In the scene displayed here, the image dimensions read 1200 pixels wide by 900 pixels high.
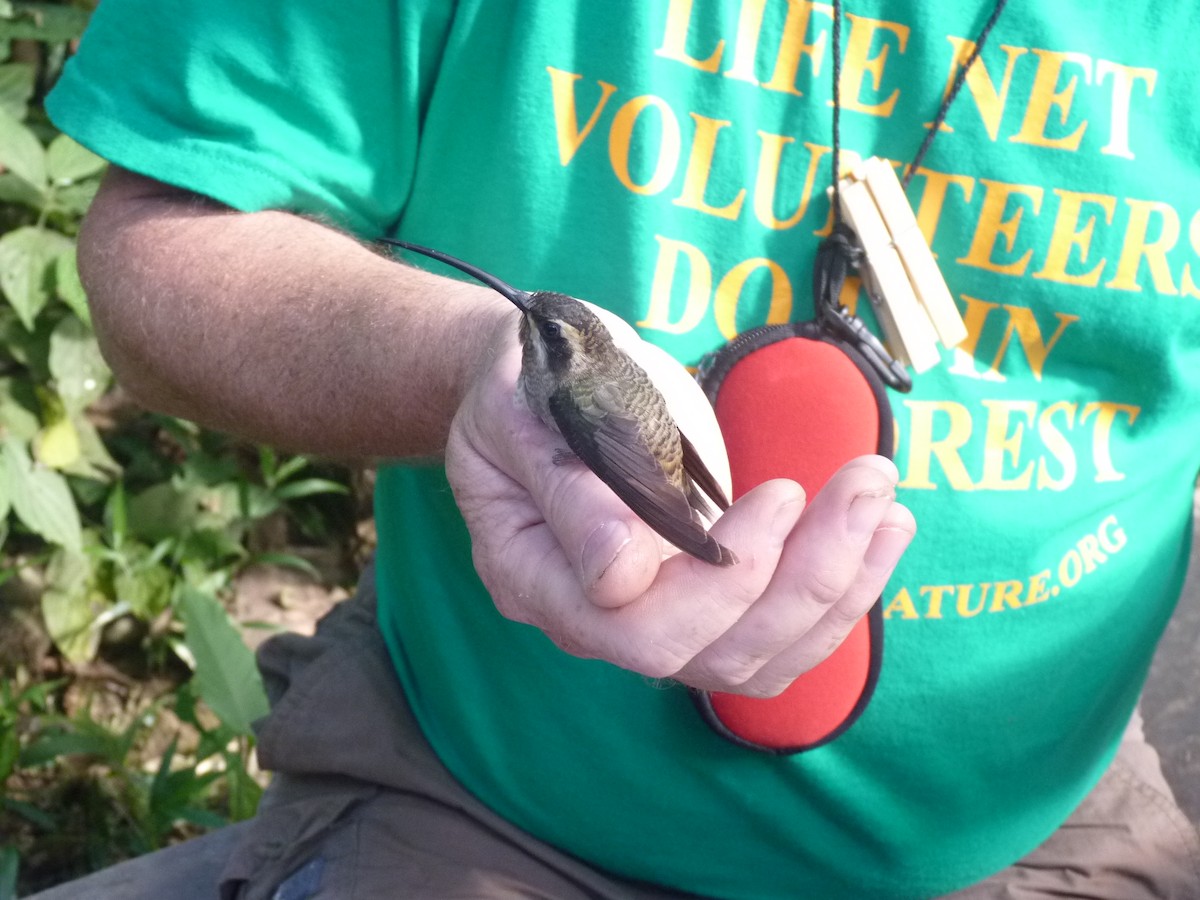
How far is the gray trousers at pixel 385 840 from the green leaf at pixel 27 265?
155 cm

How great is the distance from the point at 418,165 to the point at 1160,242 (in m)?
1.36

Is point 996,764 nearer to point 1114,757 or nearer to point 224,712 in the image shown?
point 1114,757

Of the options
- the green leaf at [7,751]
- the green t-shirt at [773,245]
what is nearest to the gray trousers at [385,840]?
the green t-shirt at [773,245]

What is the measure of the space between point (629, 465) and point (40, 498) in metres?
2.71

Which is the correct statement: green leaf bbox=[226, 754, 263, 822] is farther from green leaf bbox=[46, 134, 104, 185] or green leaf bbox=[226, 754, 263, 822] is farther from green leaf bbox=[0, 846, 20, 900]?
green leaf bbox=[46, 134, 104, 185]

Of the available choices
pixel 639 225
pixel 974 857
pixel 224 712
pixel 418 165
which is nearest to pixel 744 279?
pixel 639 225

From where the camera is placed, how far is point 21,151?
10.7 feet

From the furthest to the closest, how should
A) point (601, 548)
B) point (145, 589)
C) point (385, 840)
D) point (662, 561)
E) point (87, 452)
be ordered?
point (145, 589) → point (87, 452) → point (385, 840) → point (662, 561) → point (601, 548)

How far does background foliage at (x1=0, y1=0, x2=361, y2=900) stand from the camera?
11.0 ft

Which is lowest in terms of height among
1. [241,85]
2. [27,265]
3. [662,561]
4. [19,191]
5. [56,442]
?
[56,442]

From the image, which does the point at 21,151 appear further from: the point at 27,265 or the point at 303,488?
the point at 303,488

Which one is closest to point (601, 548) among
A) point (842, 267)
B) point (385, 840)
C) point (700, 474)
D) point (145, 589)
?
point (700, 474)

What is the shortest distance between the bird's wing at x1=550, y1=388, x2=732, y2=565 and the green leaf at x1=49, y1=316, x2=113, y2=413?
243cm

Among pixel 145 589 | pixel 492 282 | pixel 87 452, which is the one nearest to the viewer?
pixel 492 282
